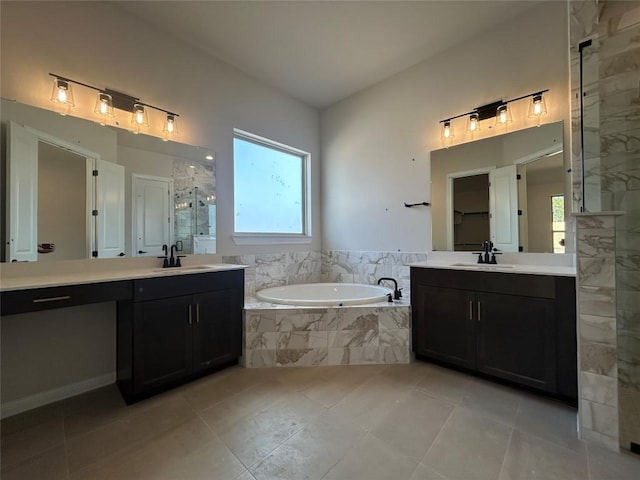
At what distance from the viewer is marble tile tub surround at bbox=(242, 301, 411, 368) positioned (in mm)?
2408

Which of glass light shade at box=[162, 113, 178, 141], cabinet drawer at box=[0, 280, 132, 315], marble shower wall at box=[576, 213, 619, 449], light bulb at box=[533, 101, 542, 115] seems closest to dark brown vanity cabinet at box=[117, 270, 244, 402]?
cabinet drawer at box=[0, 280, 132, 315]

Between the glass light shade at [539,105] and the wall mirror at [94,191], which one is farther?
the glass light shade at [539,105]

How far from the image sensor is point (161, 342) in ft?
6.49

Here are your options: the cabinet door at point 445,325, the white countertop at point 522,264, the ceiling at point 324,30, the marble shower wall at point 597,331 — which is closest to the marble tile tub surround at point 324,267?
the white countertop at point 522,264

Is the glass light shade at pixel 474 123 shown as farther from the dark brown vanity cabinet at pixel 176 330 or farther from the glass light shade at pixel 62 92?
the glass light shade at pixel 62 92

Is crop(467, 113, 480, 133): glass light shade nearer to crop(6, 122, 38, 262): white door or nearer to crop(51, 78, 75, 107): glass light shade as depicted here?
crop(51, 78, 75, 107): glass light shade

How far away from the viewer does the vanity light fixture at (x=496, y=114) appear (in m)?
2.29

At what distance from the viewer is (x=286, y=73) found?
3.14 m

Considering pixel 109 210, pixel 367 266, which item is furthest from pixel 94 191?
pixel 367 266

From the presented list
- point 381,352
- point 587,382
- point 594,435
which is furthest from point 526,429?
point 381,352

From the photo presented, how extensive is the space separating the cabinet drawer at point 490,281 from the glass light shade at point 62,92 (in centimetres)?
299

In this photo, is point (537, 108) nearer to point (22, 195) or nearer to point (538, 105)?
point (538, 105)

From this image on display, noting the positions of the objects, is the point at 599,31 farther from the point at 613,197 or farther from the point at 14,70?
the point at 14,70

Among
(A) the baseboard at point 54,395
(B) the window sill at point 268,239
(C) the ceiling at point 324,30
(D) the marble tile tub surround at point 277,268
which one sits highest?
(C) the ceiling at point 324,30
